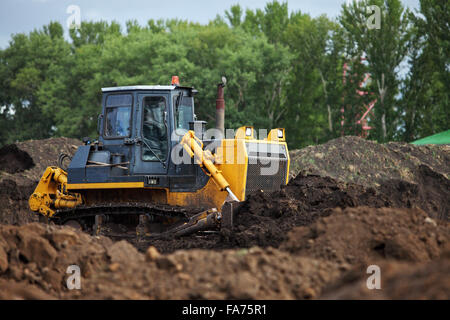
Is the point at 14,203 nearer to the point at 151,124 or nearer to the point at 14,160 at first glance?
the point at 14,160

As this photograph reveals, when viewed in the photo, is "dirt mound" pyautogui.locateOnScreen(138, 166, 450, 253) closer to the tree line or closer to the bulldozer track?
the bulldozer track

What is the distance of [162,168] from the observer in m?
10.6

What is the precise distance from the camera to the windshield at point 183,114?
10644 mm

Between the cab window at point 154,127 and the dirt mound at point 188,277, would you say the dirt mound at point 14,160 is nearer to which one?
the cab window at point 154,127

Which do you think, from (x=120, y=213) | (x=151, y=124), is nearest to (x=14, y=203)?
(x=120, y=213)

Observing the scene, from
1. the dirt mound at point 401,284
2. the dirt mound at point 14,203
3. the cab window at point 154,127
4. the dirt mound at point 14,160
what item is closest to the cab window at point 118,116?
the cab window at point 154,127

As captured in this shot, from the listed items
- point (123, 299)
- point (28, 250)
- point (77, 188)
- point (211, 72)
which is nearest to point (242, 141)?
point (77, 188)

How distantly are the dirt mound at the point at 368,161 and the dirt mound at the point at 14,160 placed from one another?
10376mm

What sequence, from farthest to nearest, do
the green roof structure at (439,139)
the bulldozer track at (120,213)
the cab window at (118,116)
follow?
1. the green roof structure at (439,139)
2. the cab window at (118,116)
3. the bulldozer track at (120,213)

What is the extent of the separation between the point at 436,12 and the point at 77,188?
21632 millimetres

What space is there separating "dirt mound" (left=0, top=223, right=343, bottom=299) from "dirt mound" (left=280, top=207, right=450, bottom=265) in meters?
0.48

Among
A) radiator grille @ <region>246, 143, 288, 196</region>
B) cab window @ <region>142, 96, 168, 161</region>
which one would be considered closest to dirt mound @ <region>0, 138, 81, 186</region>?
cab window @ <region>142, 96, 168, 161</region>

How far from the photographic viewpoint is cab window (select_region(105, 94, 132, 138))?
10.8 meters
